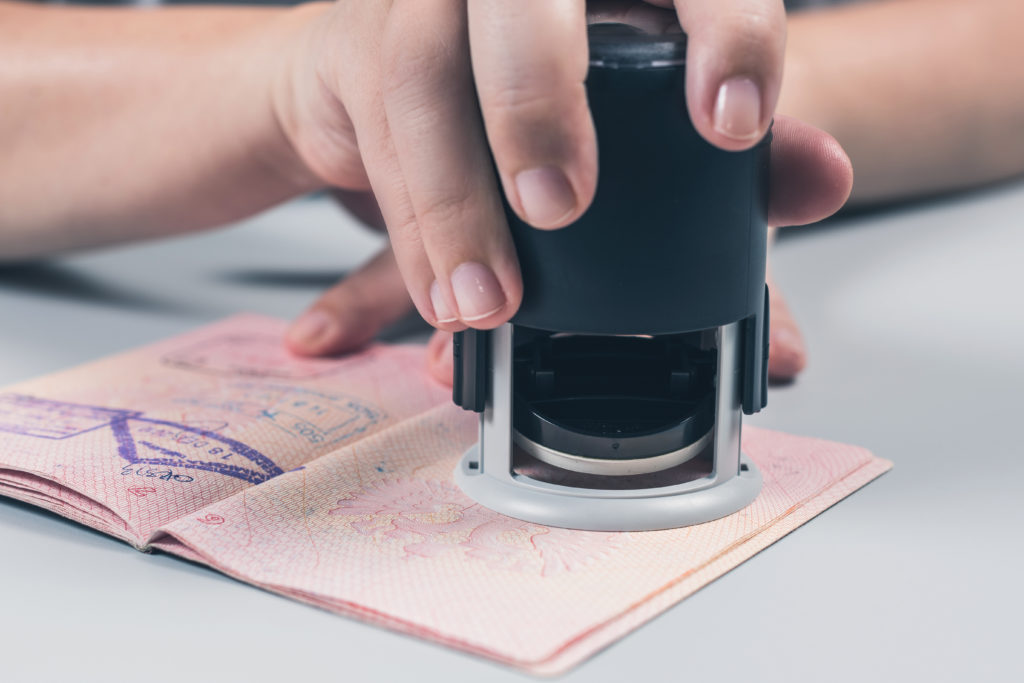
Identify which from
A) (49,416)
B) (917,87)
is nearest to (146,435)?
(49,416)

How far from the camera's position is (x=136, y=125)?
95 centimetres

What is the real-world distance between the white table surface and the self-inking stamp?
7 cm

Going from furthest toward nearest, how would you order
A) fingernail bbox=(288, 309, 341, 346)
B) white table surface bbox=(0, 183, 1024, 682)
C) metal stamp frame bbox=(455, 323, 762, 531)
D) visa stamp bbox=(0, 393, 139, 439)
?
fingernail bbox=(288, 309, 341, 346) < visa stamp bbox=(0, 393, 139, 439) < metal stamp frame bbox=(455, 323, 762, 531) < white table surface bbox=(0, 183, 1024, 682)

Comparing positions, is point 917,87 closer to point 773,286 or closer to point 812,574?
point 773,286

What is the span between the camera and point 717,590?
0.50m

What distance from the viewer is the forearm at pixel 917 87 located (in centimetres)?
113

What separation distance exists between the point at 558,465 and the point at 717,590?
110 millimetres

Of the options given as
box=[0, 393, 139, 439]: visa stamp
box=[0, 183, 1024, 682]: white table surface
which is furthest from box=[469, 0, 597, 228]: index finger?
box=[0, 393, 139, 439]: visa stamp

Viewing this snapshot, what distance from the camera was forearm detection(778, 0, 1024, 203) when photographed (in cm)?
113

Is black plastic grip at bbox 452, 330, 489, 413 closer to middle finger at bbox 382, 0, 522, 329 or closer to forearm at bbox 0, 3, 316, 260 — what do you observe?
middle finger at bbox 382, 0, 522, 329

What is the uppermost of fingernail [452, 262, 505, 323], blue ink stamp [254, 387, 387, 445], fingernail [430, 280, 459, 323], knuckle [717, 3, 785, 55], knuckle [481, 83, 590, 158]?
knuckle [717, 3, 785, 55]

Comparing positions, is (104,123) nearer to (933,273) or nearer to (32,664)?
(32,664)

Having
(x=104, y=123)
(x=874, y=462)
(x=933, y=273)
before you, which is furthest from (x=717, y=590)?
(x=104, y=123)

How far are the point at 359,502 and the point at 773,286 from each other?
0.43 m
